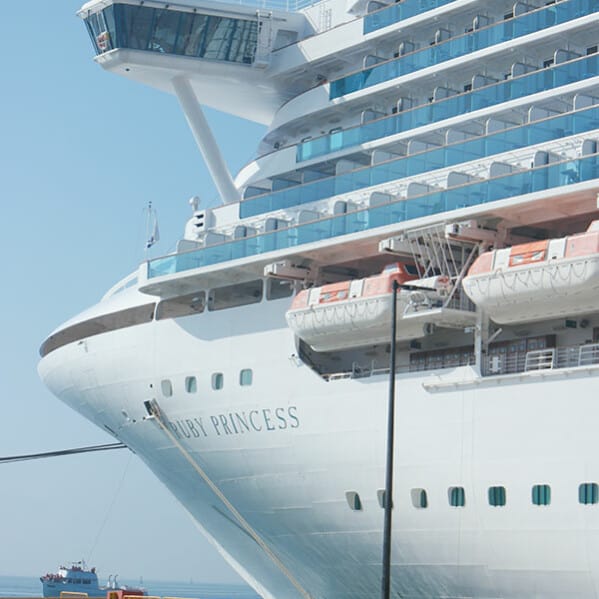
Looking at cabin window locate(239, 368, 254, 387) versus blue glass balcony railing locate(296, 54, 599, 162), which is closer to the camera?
blue glass balcony railing locate(296, 54, 599, 162)

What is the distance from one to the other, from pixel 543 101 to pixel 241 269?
7.79 meters

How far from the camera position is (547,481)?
25.0 m

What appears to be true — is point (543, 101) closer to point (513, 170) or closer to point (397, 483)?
point (513, 170)

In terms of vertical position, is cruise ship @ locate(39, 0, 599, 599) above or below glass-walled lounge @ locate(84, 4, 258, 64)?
below

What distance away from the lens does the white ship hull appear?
25.1 m

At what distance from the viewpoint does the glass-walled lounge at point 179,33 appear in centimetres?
3484

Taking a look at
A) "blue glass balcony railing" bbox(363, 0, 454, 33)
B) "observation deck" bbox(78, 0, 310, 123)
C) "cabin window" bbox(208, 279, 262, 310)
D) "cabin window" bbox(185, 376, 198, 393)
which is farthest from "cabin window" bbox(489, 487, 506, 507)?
"observation deck" bbox(78, 0, 310, 123)

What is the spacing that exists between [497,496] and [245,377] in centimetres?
759

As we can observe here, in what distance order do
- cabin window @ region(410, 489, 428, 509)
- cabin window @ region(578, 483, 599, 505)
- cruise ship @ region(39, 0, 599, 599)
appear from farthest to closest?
1. cabin window @ region(410, 489, 428, 509)
2. cruise ship @ region(39, 0, 599, 599)
3. cabin window @ region(578, 483, 599, 505)

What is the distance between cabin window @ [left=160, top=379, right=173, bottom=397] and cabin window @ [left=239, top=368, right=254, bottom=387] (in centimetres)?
256

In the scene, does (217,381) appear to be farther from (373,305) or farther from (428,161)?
(428,161)

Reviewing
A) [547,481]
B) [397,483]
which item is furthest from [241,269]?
[547,481]

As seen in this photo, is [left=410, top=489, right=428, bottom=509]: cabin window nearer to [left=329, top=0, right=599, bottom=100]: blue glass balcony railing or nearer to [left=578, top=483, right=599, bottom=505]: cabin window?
[left=578, top=483, right=599, bottom=505]: cabin window

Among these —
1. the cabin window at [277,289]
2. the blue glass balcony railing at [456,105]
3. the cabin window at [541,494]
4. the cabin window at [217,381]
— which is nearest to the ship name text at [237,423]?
the cabin window at [217,381]
